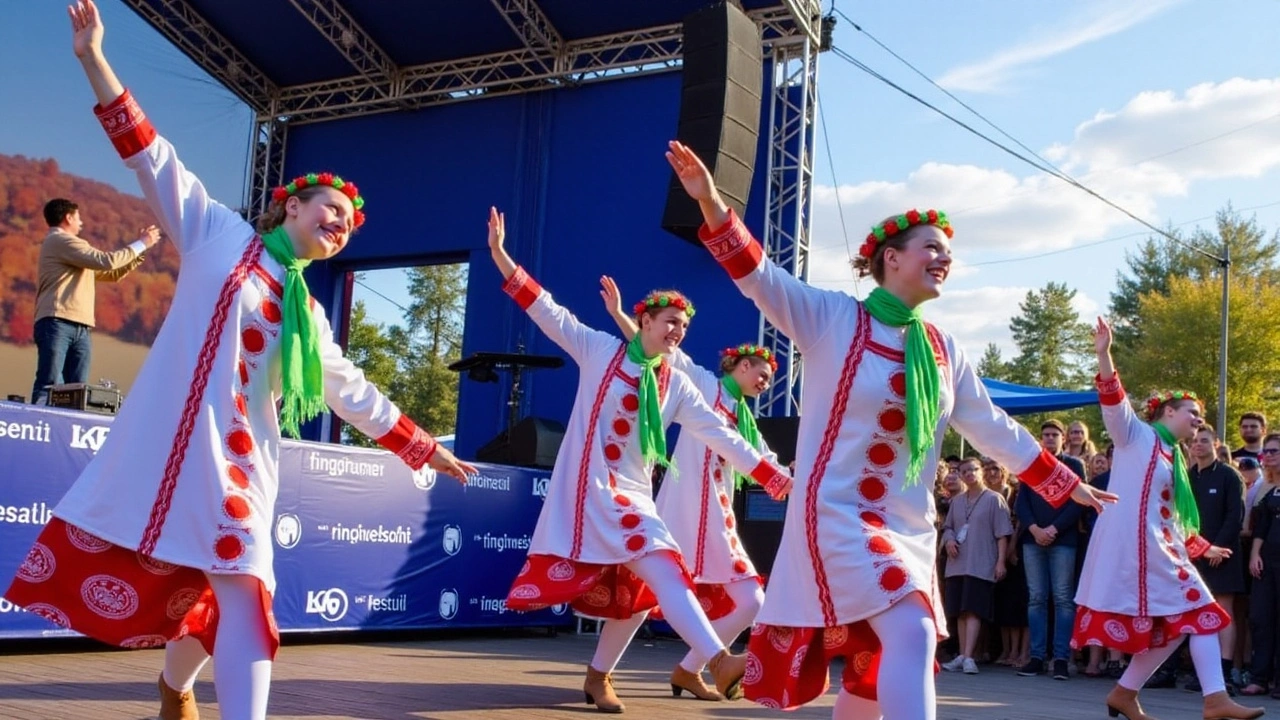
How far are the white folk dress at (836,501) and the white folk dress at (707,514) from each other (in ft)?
9.20

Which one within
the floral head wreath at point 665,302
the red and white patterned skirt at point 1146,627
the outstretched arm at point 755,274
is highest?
the floral head wreath at point 665,302

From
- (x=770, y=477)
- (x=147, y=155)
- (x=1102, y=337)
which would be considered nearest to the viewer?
(x=147, y=155)

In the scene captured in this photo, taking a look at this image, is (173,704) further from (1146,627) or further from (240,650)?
(1146,627)

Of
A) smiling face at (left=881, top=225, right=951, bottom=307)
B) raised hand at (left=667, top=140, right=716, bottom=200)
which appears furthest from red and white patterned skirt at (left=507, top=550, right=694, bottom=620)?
raised hand at (left=667, top=140, right=716, bottom=200)

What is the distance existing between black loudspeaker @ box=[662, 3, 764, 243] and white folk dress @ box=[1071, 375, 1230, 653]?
18.7ft

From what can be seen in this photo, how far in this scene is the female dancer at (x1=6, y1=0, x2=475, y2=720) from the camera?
3.16m

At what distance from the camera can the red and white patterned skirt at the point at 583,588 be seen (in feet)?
18.0

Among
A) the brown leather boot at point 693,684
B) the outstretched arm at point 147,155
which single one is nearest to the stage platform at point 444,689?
the brown leather boot at point 693,684

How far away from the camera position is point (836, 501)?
3285 mm

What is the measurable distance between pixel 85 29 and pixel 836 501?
7.71ft

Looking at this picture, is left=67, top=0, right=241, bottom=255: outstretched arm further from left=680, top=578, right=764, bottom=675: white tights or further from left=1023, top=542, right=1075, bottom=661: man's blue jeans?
left=1023, top=542, right=1075, bottom=661: man's blue jeans

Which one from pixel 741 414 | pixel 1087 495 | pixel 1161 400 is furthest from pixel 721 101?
pixel 1087 495

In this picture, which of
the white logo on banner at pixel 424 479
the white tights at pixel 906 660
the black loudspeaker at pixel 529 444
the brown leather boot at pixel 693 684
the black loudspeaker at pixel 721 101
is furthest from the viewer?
the black loudspeaker at pixel 721 101

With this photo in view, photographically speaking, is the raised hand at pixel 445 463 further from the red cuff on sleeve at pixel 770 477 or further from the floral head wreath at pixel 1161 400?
the floral head wreath at pixel 1161 400
